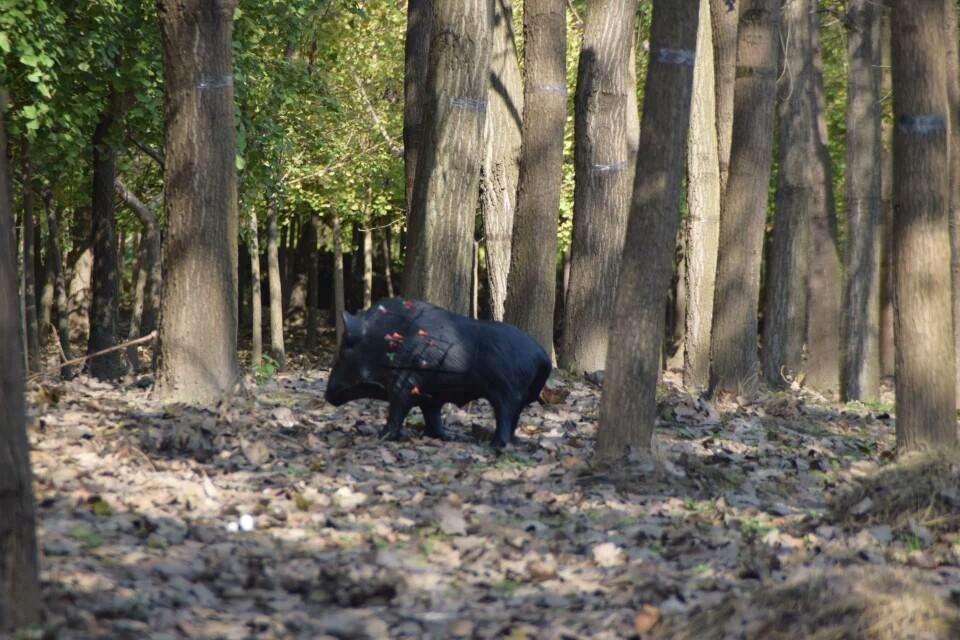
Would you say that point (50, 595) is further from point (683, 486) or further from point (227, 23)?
point (227, 23)

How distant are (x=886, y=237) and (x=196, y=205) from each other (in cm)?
1805

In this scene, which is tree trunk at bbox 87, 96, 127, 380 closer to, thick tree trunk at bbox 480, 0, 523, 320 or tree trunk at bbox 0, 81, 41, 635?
thick tree trunk at bbox 480, 0, 523, 320

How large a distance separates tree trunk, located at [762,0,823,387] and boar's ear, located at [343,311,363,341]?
34.3 ft

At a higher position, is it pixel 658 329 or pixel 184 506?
pixel 658 329

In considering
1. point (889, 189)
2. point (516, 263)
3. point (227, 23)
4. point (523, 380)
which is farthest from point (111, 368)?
point (889, 189)

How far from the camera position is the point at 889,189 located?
2322 centimetres

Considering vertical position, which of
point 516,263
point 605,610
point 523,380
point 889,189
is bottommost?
point 605,610

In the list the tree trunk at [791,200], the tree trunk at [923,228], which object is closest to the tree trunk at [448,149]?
the tree trunk at [923,228]

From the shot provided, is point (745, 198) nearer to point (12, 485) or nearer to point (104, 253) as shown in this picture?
point (104, 253)

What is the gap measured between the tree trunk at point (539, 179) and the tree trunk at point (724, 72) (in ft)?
13.2

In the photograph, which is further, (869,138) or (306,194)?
(306,194)

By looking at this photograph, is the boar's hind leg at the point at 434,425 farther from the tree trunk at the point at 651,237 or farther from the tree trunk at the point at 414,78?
the tree trunk at the point at 414,78

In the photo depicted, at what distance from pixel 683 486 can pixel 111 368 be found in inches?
497

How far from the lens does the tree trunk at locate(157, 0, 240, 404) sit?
9.91 meters
